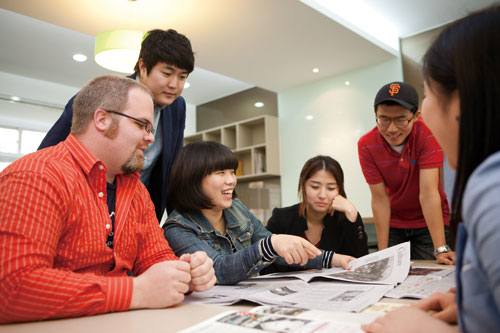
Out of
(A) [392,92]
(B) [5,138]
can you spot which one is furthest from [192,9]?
(B) [5,138]

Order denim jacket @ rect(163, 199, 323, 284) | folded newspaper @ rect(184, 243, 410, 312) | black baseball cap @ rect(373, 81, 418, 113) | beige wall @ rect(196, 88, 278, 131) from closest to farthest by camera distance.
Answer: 1. folded newspaper @ rect(184, 243, 410, 312)
2. denim jacket @ rect(163, 199, 323, 284)
3. black baseball cap @ rect(373, 81, 418, 113)
4. beige wall @ rect(196, 88, 278, 131)

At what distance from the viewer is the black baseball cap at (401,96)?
5.89 feet

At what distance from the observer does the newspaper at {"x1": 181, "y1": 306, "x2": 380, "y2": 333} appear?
24.8 inches

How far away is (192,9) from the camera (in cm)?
340

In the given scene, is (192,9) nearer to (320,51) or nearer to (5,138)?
(320,51)

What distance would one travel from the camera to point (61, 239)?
0.89 metres

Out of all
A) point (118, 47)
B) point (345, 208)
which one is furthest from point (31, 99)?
point (345, 208)

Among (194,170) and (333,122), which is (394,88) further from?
(333,122)

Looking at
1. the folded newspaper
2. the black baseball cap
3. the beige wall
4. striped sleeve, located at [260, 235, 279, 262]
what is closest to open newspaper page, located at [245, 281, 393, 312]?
the folded newspaper

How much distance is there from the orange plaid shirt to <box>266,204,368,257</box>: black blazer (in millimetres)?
1034

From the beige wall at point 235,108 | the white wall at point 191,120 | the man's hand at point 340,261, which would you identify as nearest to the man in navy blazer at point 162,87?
the man's hand at point 340,261

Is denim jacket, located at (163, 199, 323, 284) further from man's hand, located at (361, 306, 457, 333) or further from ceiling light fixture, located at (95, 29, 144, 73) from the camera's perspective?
ceiling light fixture, located at (95, 29, 144, 73)

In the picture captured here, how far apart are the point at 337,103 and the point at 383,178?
299 centimetres

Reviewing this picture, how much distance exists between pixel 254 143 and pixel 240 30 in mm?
2299
